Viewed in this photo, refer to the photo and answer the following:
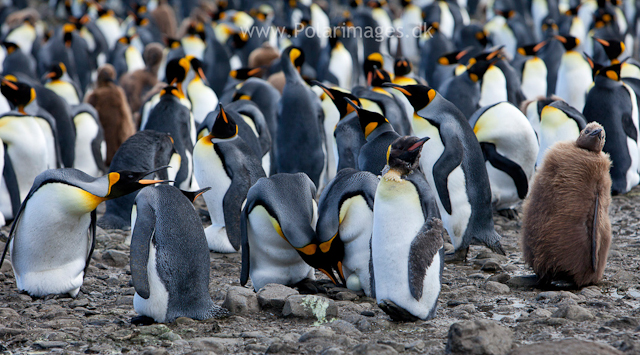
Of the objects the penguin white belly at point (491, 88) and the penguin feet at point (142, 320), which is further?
the penguin white belly at point (491, 88)

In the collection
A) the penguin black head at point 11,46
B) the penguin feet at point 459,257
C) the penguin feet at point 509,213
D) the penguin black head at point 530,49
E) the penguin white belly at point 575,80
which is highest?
the penguin black head at point 11,46

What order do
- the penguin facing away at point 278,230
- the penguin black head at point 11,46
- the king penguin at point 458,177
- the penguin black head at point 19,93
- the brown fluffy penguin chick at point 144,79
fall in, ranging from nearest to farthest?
the penguin facing away at point 278,230
the king penguin at point 458,177
the penguin black head at point 19,93
the brown fluffy penguin chick at point 144,79
the penguin black head at point 11,46

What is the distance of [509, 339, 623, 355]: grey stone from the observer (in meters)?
2.59

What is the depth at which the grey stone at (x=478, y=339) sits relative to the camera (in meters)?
2.81

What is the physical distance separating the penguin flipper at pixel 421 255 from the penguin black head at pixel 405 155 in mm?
308

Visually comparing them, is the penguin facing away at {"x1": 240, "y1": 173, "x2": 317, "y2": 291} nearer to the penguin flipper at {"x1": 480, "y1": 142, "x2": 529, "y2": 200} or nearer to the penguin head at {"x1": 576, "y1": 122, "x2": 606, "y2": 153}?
the penguin head at {"x1": 576, "y1": 122, "x2": 606, "y2": 153}

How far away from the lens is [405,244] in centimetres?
337

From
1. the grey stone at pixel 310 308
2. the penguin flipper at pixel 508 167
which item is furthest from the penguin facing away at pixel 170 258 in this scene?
the penguin flipper at pixel 508 167

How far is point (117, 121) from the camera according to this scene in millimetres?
8398

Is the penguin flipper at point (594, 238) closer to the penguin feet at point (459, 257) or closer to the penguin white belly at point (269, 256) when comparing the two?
the penguin feet at point (459, 257)

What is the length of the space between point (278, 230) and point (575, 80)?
636cm

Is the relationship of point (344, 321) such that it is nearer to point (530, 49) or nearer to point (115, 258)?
point (115, 258)

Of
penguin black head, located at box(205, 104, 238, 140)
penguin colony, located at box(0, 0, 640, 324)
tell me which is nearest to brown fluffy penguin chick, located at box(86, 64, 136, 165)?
penguin colony, located at box(0, 0, 640, 324)

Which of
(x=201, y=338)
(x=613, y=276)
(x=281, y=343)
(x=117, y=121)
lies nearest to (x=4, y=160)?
(x=117, y=121)
